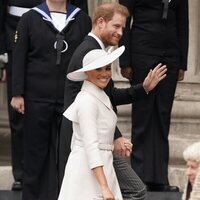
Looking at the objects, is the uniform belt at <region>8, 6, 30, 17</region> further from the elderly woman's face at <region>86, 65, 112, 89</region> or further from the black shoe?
the elderly woman's face at <region>86, 65, 112, 89</region>

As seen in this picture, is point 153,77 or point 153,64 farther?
point 153,64

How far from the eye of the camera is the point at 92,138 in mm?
6816

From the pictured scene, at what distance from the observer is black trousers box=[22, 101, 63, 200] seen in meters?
8.39

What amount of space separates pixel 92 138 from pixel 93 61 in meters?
0.51

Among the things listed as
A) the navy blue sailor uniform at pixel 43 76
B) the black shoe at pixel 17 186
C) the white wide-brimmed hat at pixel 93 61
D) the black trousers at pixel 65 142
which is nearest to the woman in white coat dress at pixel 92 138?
the white wide-brimmed hat at pixel 93 61

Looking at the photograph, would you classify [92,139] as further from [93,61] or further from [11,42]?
[11,42]

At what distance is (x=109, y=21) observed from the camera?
7496 mm

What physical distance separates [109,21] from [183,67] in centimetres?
183

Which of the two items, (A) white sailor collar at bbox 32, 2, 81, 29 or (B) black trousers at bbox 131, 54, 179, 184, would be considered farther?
(B) black trousers at bbox 131, 54, 179, 184

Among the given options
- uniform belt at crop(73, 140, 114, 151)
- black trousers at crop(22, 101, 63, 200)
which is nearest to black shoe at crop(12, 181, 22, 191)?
black trousers at crop(22, 101, 63, 200)

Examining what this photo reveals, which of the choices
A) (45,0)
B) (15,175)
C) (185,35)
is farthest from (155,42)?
(15,175)

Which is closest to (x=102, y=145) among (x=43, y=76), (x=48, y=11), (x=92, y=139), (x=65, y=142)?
(x=92, y=139)

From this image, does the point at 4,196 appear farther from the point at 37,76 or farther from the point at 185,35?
the point at 185,35

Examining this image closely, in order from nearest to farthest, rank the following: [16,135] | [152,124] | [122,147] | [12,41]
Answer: [122,147] → [12,41] → [16,135] → [152,124]
